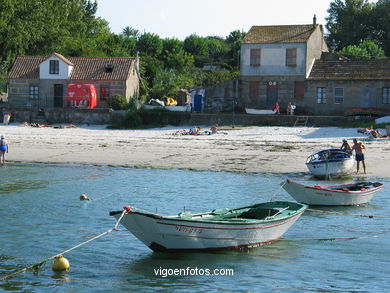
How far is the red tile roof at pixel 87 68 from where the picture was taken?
5800cm

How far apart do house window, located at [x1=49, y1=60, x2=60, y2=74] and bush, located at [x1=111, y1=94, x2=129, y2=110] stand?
19.2 feet

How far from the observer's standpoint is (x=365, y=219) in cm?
2422

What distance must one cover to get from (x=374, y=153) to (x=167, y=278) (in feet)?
75.5

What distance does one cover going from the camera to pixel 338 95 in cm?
5506

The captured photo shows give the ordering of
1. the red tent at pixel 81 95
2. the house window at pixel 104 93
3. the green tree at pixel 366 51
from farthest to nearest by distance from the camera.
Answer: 1. the green tree at pixel 366 51
2. the house window at pixel 104 93
3. the red tent at pixel 81 95

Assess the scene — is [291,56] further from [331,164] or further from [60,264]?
[60,264]

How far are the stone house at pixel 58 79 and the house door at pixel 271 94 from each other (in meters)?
11.0

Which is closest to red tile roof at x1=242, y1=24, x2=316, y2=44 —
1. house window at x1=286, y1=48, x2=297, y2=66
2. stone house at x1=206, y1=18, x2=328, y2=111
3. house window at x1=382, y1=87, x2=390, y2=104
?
stone house at x1=206, y1=18, x2=328, y2=111

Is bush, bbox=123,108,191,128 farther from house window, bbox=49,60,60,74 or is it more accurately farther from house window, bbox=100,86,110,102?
house window, bbox=49,60,60,74

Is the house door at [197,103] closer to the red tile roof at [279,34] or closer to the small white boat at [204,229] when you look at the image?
the red tile roof at [279,34]

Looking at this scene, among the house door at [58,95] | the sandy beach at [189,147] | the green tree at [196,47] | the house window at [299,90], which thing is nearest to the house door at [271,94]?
the house window at [299,90]

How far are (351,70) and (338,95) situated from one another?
89.2 inches

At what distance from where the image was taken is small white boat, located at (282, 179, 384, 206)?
81.5 feet

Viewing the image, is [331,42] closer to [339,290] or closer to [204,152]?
[204,152]
